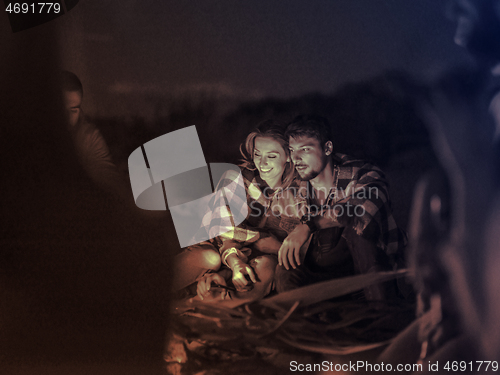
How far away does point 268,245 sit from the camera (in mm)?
2359

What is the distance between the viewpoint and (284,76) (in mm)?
2396

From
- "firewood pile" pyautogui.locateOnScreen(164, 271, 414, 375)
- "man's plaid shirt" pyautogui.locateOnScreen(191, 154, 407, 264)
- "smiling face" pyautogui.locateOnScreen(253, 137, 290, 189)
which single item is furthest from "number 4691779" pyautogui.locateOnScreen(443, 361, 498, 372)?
"smiling face" pyautogui.locateOnScreen(253, 137, 290, 189)

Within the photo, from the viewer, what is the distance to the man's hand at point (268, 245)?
7.73ft

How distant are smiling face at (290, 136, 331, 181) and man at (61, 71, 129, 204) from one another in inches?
47.0

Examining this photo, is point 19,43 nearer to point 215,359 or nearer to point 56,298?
point 56,298

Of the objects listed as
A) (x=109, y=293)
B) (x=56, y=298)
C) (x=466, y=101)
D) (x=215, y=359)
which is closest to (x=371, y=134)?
(x=466, y=101)

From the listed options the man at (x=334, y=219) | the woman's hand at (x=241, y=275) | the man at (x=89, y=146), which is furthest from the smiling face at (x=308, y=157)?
the man at (x=89, y=146)

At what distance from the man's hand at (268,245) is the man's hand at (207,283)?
0.33 m

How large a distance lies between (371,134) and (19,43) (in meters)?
2.56

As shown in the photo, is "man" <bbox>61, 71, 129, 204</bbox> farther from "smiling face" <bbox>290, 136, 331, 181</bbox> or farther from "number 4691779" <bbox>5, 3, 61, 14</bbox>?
"smiling face" <bbox>290, 136, 331, 181</bbox>

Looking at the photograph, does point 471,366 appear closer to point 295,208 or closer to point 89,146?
point 295,208

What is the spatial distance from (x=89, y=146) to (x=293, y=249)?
1.60 m

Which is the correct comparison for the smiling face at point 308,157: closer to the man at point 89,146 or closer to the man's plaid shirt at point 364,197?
the man's plaid shirt at point 364,197

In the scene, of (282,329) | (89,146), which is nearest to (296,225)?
(282,329)
